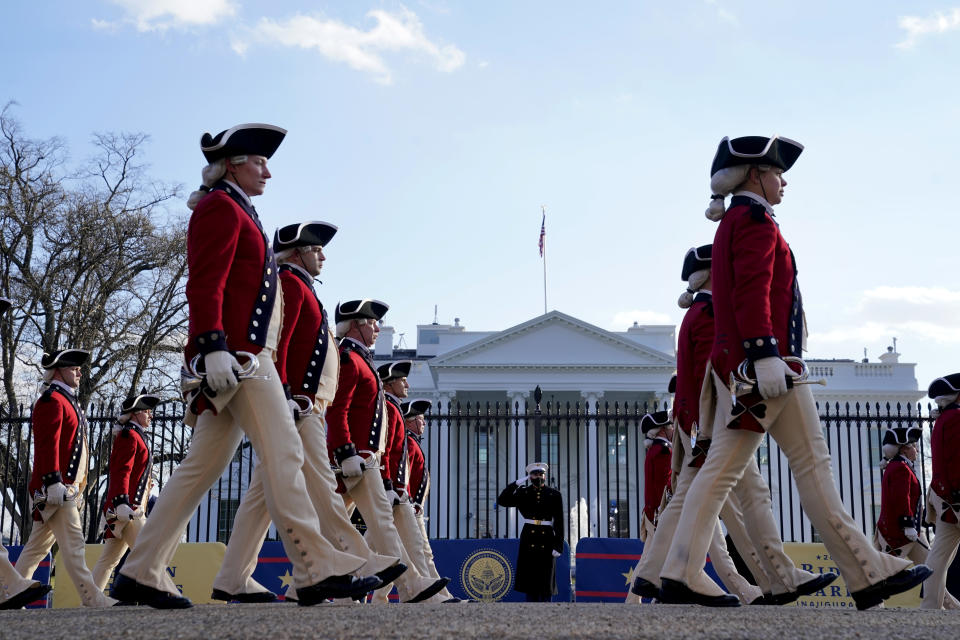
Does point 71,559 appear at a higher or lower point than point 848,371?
lower

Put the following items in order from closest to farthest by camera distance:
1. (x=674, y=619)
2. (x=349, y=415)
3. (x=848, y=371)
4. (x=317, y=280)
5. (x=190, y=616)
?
1. (x=674, y=619)
2. (x=190, y=616)
3. (x=317, y=280)
4. (x=349, y=415)
5. (x=848, y=371)

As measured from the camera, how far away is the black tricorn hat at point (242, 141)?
17.4ft

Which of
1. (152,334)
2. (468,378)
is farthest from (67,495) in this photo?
(468,378)

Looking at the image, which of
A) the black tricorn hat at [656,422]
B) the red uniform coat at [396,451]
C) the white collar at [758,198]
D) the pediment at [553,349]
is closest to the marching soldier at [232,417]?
the white collar at [758,198]

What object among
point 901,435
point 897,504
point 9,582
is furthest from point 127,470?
point 901,435

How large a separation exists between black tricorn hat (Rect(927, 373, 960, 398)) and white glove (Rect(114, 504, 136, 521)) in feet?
25.3

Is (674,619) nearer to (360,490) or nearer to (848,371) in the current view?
(360,490)

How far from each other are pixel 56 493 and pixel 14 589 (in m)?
1.47

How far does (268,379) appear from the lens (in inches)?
191

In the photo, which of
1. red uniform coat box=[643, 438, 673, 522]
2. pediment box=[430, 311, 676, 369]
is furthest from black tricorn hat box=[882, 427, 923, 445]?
pediment box=[430, 311, 676, 369]

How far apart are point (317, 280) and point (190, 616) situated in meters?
3.26

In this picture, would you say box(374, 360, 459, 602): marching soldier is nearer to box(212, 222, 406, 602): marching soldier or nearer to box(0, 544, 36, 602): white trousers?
box(212, 222, 406, 602): marching soldier

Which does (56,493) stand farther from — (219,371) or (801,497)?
(801,497)

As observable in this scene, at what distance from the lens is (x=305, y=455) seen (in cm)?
600
